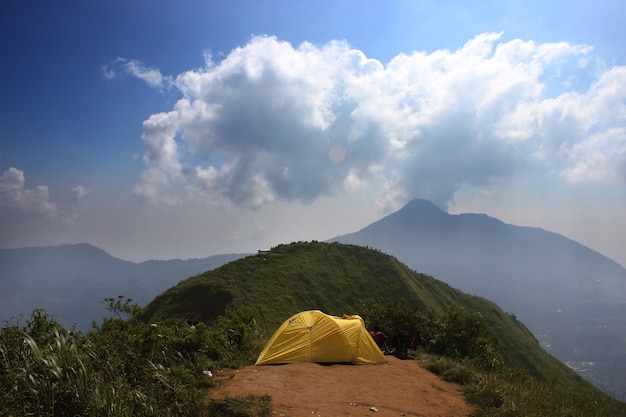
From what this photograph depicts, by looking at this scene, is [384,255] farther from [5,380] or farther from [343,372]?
[5,380]

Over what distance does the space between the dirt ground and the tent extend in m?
0.46

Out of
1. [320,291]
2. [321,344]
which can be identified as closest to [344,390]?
[321,344]

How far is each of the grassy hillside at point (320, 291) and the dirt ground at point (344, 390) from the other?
40938mm

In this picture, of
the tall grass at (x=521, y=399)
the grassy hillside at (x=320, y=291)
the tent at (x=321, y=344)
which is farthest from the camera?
the grassy hillside at (x=320, y=291)

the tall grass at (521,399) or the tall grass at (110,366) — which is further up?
the tall grass at (110,366)

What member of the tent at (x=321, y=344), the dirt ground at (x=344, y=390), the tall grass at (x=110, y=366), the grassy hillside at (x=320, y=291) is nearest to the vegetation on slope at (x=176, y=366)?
the tall grass at (x=110, y=366)

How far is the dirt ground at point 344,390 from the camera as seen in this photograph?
7.48 m

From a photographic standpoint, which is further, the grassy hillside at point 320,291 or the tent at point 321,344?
the grassy hillside at point 320,291

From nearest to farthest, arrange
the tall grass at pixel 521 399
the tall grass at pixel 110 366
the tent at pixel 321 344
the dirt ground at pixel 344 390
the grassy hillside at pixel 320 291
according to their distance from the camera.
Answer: the tall grass at pixel 110 366 → the dirt ground at pixel 344 390 → the tall grass at pixel 521 399 → the tent at pixel 321 344 → the grassy hillside at pixel 320 291

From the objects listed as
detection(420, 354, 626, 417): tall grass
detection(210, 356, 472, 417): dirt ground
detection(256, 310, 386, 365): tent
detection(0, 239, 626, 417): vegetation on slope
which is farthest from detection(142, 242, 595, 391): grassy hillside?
detection(420, 354, 626, 417): tall grass

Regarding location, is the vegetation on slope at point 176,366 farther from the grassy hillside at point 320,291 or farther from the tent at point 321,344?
the grassy hillside at point 320,291

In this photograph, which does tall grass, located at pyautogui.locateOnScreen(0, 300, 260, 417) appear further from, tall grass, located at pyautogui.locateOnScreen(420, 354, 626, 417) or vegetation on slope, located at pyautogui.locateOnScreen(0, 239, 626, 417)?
tall grass, located at pyautogui.locateOnScreen(420, 354, 626, 417)

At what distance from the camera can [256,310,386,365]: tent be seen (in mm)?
11547

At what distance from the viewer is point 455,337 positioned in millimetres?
15570
